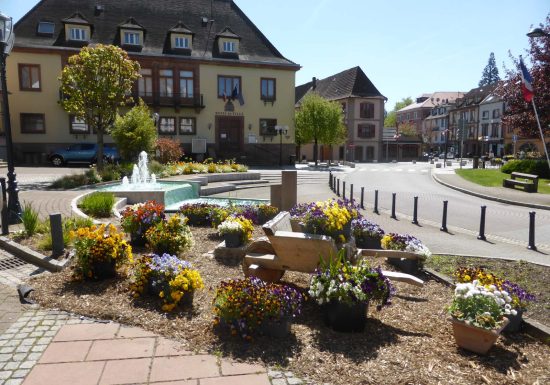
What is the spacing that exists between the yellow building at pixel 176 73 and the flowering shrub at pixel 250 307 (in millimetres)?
32848

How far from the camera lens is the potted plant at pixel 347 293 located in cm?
479

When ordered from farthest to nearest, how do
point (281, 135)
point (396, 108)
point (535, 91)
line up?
1. point (396, 108)
2. point (281, 135)
3. point (535, 91)

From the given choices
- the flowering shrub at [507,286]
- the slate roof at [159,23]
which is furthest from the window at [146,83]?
the flowering shrub at [507,286]

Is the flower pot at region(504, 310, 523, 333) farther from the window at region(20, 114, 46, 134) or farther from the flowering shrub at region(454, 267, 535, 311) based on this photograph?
the window at region(20, 114, 46, 134)

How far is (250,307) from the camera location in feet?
15.0

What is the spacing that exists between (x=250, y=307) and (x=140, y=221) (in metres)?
4.17

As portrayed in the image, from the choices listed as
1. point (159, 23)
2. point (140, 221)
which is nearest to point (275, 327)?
point (140, 221)

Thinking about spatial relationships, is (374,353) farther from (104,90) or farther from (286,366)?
(104,90)

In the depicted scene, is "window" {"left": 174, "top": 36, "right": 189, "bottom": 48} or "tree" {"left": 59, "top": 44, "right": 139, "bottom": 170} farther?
"window" {"left": 174, "top": 36, "right": 189, "bottom": 48}

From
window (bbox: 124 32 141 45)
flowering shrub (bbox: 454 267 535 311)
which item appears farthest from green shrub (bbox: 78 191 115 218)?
window (bbox: 124 32 141 45)

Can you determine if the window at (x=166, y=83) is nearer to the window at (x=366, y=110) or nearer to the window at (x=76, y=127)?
the window at (x=76, y=127)

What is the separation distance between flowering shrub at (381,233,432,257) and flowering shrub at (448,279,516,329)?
2.43 meters

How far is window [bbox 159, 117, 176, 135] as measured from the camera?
1443 inches

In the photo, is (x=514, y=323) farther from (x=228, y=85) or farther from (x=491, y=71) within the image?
(x=491, y=71)
